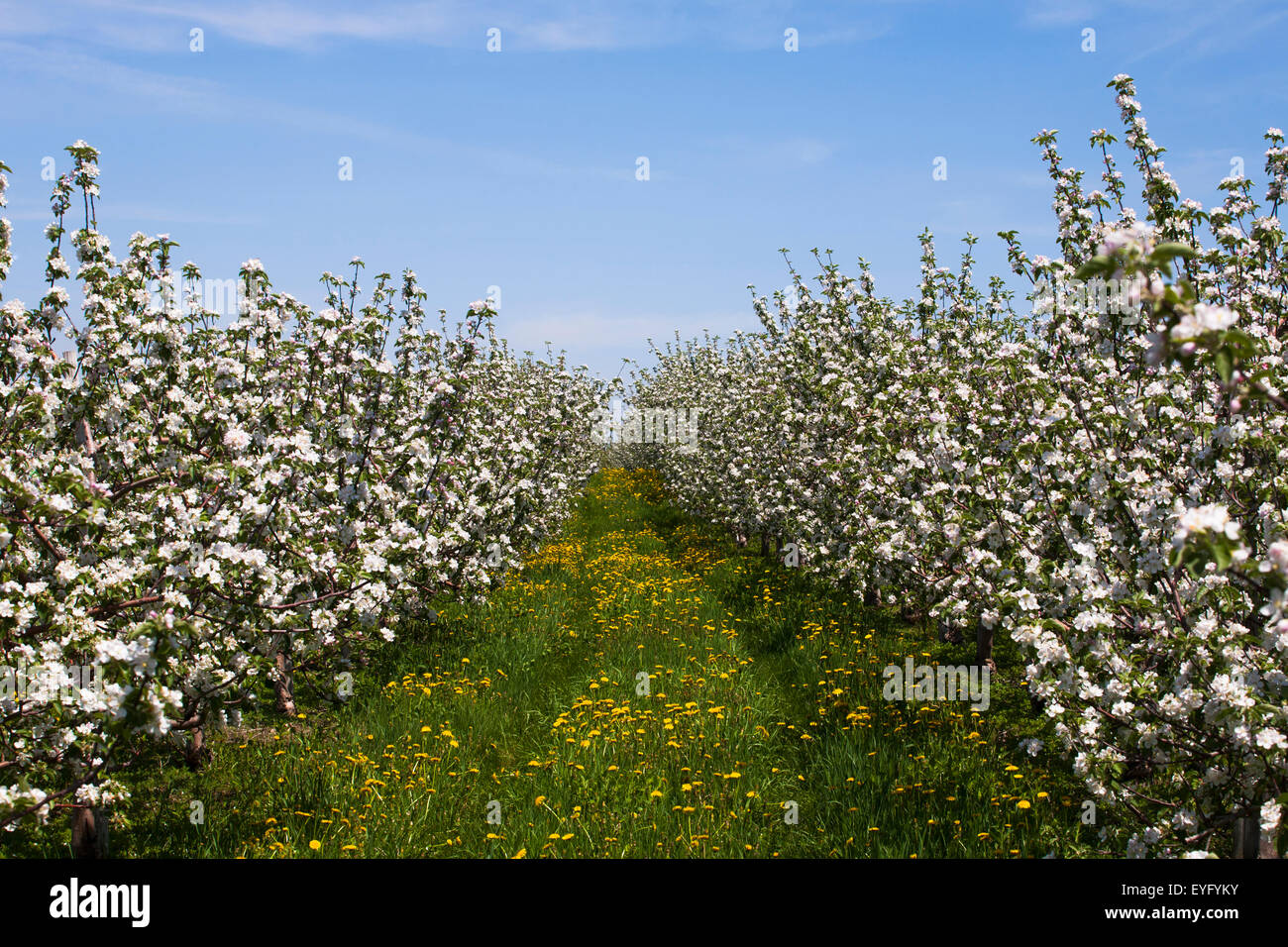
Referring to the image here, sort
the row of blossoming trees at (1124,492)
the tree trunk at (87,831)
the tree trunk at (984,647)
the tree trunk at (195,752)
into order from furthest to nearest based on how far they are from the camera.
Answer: the tree trunk at (984,647) < the tree trunk at (195,752) < the tree trunk at (87,831) < the row of blossoming trees at (1124,492)

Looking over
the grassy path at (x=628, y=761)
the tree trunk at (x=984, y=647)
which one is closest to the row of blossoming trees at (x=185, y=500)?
the grassy path at (x=628, y=761)

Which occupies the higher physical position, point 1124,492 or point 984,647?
point 1124,492

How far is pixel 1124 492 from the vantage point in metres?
5.12

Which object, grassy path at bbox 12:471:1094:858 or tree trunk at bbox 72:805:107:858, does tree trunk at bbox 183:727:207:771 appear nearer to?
grassy path at bbox 12:471:1094:858

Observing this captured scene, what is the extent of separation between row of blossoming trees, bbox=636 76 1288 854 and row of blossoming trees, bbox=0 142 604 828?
4638mm

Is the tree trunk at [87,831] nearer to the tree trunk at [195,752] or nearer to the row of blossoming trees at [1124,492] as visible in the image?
the tree trunk at [195,752]

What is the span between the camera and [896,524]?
839 cm

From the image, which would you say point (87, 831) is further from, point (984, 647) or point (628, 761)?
point (984, 647)

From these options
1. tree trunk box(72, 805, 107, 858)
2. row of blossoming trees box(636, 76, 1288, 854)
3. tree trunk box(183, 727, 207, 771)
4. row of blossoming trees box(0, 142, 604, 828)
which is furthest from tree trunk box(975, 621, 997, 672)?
tree trunk box(72, 805, 107, 858)

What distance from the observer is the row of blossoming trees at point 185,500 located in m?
4.46

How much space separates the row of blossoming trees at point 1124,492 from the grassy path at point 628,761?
3.04 ft

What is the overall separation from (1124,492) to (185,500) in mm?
6067

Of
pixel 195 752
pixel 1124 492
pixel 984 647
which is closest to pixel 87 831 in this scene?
pixel 195 752
